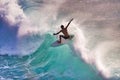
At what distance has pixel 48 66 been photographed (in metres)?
19.5

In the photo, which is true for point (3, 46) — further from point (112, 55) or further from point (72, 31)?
point (112, 55)

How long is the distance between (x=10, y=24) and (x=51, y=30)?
3.04 metres

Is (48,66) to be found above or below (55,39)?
below

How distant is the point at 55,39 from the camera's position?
70.1ft

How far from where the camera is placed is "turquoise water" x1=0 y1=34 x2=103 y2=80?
18.0m

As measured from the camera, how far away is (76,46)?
64.5 feet

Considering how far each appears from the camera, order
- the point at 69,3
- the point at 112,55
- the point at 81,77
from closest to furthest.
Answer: the point at 81,77
the point at 112,55
the point at 69,3

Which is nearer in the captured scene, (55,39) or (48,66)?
(48,66)

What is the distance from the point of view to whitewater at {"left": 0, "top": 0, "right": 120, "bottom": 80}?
18328mm

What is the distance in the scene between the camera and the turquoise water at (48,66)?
59.0 ft

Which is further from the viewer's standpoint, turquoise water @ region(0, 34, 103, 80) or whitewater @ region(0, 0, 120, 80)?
whitewater @ region(0, 0, 120, 80)

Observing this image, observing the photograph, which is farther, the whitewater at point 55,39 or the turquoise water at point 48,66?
the whitewater at point 55,39

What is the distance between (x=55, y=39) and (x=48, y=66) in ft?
7.75

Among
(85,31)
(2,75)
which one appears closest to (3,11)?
(85,31)
